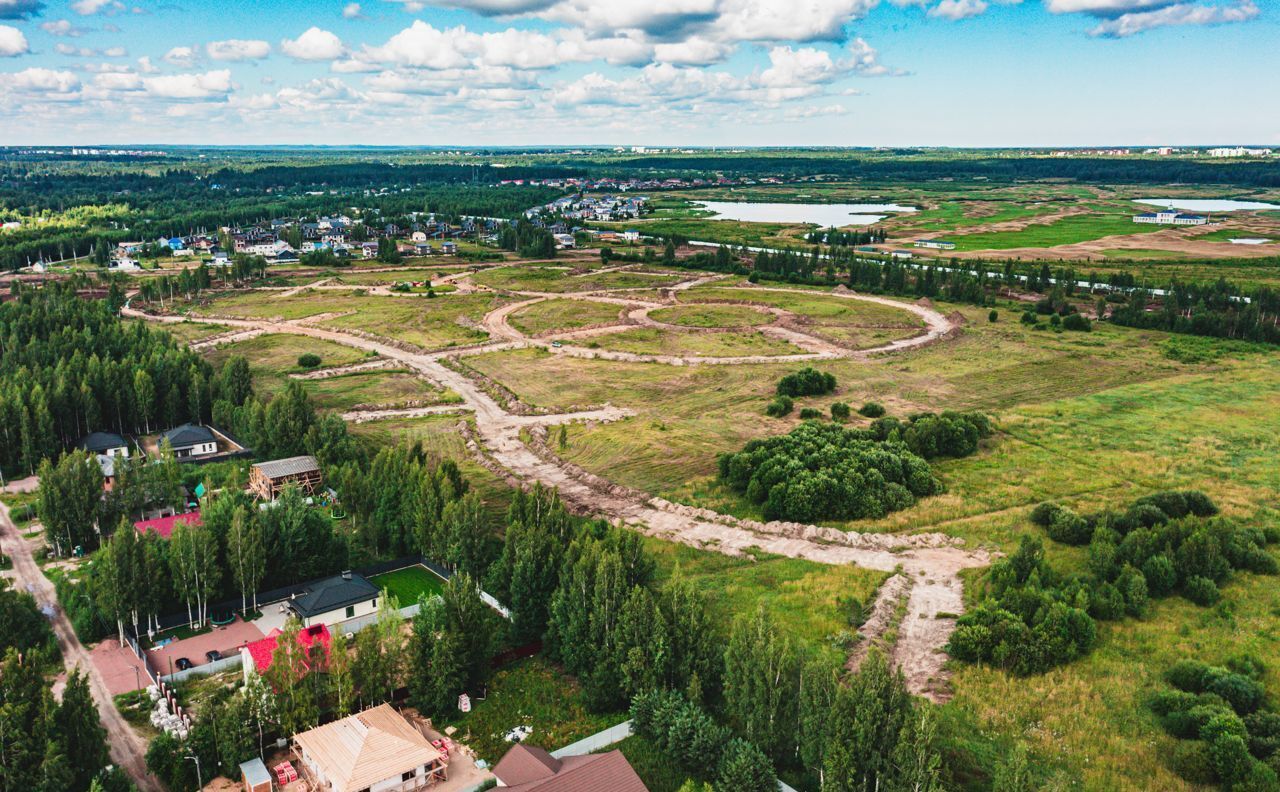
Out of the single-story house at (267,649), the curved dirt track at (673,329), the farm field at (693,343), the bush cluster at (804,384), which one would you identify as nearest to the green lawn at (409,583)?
the single-story house at (267,649)

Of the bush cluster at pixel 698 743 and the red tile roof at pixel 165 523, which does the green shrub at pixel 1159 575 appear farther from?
the red tile roof at pixel 165 523

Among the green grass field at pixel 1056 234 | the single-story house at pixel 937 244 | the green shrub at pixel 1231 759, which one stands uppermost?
the green grass field at pixel 1056 234

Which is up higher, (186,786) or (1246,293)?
(1246,293)

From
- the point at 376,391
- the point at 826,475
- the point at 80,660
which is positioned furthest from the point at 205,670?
the point at 376,391

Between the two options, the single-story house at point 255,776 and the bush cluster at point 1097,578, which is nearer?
the single-story house at point 255,776

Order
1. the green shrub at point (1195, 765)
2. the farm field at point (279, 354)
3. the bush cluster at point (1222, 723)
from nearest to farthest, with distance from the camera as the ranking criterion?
the bush cluster at point (1222, 723)
the green shrub at point (1195, 765)
the farm field at point (279, 354)

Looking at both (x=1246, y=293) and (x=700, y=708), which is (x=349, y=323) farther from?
(x=1246, y=293)

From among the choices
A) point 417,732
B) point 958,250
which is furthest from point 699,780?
point 958,250
